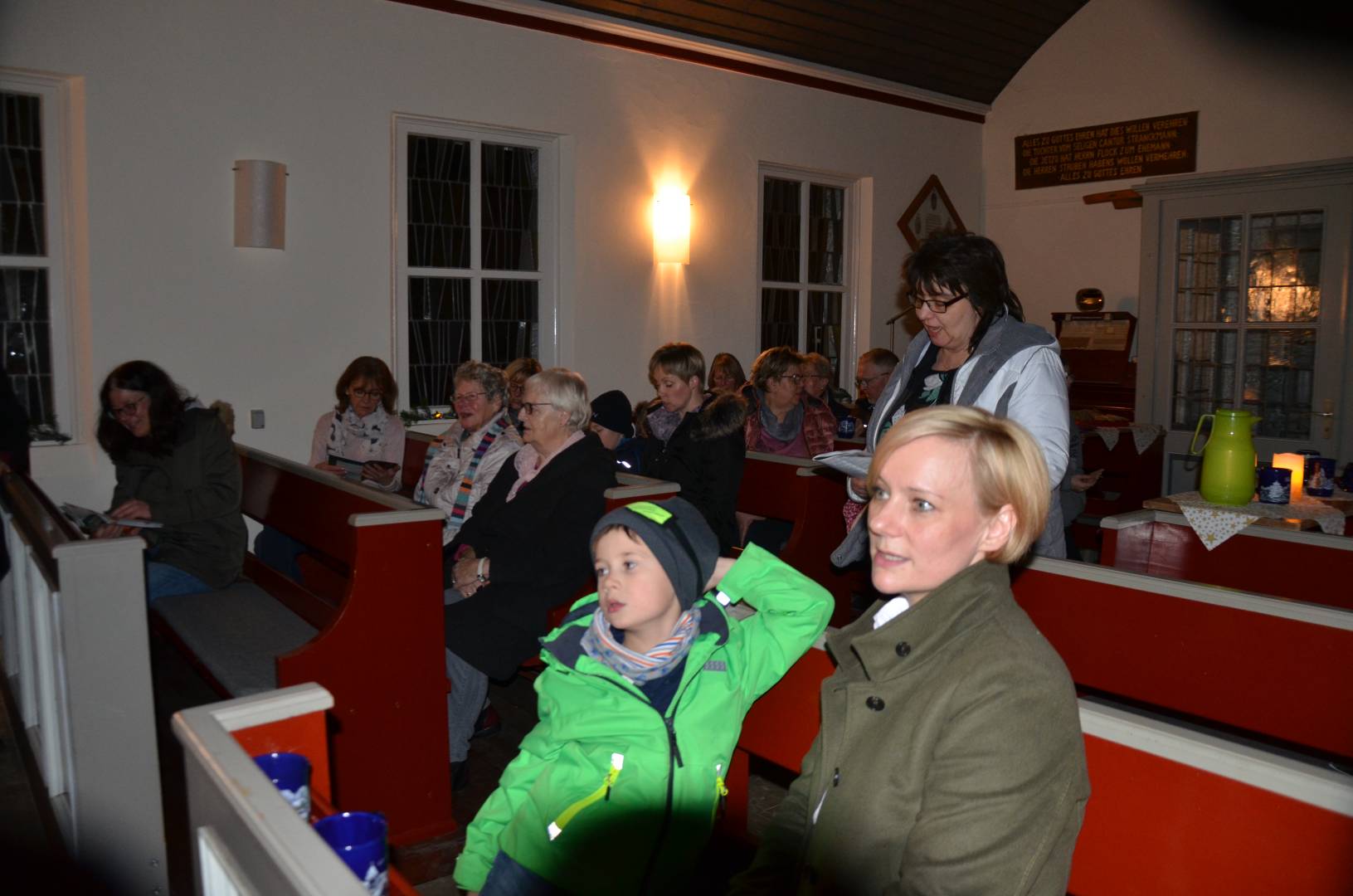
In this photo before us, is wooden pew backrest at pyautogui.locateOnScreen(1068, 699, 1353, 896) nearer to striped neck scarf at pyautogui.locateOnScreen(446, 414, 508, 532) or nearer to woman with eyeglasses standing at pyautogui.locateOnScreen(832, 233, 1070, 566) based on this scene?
woman with eyeglasses standing at pyautogui.locateOnScreen(832, 233, 1070, 566)

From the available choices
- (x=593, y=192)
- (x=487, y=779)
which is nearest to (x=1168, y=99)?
(x=593, y=192)

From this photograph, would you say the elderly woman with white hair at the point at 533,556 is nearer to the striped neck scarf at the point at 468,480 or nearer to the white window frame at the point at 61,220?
the striped neck scarf at the point at 468,480

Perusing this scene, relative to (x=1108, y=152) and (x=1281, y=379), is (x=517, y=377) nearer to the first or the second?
(x=1281, y=379)

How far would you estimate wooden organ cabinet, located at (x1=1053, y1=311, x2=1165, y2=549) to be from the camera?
7.20 m

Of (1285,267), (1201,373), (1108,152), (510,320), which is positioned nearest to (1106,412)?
(1201,373)

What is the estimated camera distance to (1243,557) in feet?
9.87

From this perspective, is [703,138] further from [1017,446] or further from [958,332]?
[1017,446]

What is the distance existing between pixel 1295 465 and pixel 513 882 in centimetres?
350

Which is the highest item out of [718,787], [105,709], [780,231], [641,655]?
[780,231]

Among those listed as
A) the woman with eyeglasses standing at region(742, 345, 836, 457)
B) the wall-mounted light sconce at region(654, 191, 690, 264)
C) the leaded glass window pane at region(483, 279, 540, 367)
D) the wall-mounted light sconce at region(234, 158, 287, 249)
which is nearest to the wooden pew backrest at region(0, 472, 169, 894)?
the woman with eyeglasses standing at region(742, 345, 836, 457)

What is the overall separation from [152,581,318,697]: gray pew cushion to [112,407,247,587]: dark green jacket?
0.15 m

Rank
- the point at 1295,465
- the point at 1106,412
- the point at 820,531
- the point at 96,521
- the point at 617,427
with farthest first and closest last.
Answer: the point at 1106,412 < the point at 617,427 < the point at 820,531 < the point at 96,521 < the point at 1295,465

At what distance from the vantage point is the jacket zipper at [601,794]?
177cm

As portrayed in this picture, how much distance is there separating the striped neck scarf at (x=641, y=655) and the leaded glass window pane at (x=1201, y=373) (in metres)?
6.98
